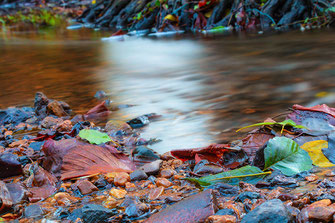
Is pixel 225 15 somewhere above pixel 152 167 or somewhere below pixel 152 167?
above

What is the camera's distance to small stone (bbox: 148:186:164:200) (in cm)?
139

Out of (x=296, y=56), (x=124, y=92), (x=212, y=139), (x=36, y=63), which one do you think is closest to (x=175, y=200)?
(x=212, y=139)

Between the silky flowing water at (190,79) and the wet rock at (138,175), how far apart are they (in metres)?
0.34

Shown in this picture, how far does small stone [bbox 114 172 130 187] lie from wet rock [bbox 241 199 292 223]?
574 millimetres

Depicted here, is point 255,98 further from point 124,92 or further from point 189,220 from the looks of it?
point 189,220

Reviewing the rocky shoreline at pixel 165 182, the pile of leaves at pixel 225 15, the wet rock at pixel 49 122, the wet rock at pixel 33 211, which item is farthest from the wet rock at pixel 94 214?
the pile of leaves at pixel 225 15

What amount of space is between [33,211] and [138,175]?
433 mm

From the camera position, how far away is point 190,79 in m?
3.73

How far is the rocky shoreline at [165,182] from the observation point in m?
1.19

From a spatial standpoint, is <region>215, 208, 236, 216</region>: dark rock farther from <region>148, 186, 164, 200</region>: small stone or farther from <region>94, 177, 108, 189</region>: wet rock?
<region>94, 177, 108, 189</region>: wet rock

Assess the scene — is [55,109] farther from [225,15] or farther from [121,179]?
[225,15]

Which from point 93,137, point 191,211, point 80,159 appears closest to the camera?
point 191,211

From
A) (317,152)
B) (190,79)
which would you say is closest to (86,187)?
(317,152)

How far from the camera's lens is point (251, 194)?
1.28 meters
